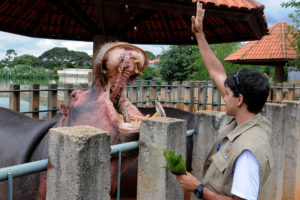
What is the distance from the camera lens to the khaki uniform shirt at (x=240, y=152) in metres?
1.35

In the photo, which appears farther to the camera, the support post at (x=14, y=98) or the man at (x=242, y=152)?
the support post at (x=14, y=98)

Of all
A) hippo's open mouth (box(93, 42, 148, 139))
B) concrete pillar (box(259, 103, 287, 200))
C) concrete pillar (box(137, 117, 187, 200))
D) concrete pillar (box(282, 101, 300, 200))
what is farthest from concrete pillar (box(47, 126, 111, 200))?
concrete pillar (box(282, 101, 300, 200))

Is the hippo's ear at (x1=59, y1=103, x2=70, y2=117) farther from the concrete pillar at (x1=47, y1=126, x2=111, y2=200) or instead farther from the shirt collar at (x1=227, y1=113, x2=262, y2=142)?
the shirt collar at (x1=227, y1=113, x2=262, y2=142)

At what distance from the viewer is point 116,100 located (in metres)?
1.91

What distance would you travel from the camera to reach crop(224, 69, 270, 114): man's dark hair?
146cm

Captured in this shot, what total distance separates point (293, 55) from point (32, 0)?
478 inches

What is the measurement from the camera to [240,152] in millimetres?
1345

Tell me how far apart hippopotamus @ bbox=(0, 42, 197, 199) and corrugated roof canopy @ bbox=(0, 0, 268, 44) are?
208 centimetres

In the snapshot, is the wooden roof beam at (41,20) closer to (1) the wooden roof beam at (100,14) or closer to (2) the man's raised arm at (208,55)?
(1) the wooden roof beam at (100,14)

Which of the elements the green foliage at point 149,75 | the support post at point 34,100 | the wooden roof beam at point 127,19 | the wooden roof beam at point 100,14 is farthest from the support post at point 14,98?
the green foliage at point 149,75

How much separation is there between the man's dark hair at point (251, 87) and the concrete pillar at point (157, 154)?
37 cm

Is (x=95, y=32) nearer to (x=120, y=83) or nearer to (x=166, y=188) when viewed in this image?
(x=120, y=83)

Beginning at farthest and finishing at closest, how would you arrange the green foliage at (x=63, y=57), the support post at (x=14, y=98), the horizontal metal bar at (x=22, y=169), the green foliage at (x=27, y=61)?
the green foliage at (x=27, y=61) < the green foliage at (x=63, y=57) < the support post at (x=14, y=98) < the horizontal metal bar at (x=22, y=169)

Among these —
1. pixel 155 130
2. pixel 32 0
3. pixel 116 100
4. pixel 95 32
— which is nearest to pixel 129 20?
pixel 95 32
